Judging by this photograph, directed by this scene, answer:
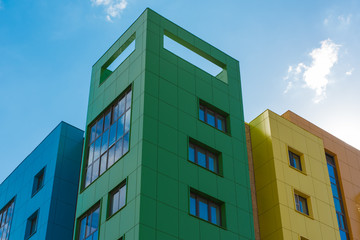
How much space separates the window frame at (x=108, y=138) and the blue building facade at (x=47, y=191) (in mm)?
5668

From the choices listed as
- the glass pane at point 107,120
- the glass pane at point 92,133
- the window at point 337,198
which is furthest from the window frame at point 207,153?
the window at point 337,198

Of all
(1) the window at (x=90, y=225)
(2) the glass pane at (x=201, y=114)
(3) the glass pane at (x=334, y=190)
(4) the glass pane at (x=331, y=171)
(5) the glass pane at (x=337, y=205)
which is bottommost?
(1) the window at (x=90, y=225)

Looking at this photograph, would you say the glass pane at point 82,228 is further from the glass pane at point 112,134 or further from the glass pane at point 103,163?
the glass pane at point 112,134

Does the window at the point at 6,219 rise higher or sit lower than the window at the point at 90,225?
higher

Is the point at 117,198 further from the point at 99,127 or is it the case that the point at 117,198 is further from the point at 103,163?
the point at 99,127

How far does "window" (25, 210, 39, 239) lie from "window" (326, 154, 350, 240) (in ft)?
77.5

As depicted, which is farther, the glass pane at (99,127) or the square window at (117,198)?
the glass pane at (99,127)

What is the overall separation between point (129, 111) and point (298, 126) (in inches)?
616

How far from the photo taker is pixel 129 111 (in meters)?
38.0

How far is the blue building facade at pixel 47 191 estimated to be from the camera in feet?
145

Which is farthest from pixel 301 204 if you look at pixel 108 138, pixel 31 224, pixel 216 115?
pixel 31 224

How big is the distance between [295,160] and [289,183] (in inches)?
132

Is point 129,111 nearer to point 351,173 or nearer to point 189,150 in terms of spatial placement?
point 189,150

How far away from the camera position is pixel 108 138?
130 ft
